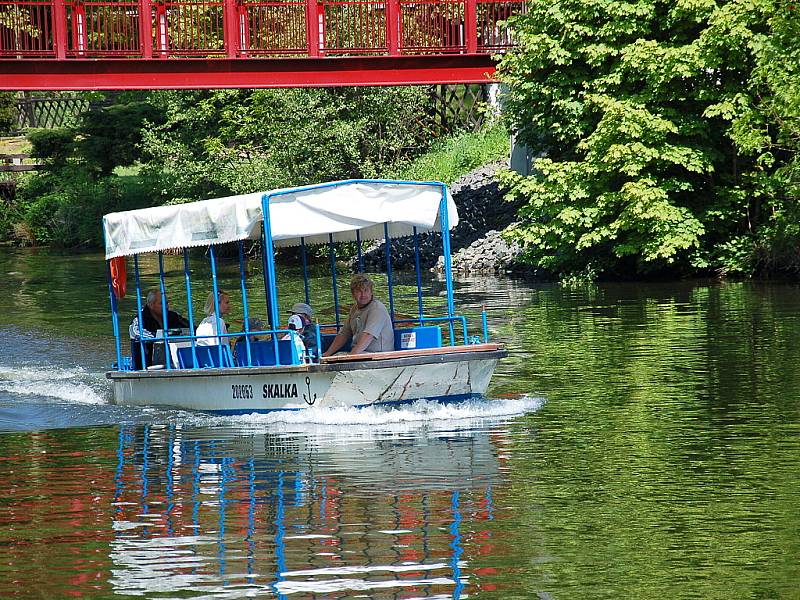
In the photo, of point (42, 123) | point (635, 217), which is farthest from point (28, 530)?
point (42, 123)

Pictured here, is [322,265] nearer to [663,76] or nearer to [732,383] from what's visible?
[663,76]

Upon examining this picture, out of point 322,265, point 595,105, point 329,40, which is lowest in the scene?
point 322,265

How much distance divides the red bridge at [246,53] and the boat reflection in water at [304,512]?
67.1ft

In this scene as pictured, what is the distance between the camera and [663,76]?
3125cm

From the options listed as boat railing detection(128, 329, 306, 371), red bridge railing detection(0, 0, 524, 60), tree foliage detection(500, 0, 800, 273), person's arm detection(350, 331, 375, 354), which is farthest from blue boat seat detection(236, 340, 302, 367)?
red bridge railing detection(0, 0, 524, 60)

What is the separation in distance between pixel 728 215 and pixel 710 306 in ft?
22.9

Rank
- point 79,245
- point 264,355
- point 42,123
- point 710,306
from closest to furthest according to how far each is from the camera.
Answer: point 264,355 → point 710,306 → point 79,245 → point 42,123

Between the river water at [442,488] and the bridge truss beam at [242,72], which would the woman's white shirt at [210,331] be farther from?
the bridge truss beam at [242,72]

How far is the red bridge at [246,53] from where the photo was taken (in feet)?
109

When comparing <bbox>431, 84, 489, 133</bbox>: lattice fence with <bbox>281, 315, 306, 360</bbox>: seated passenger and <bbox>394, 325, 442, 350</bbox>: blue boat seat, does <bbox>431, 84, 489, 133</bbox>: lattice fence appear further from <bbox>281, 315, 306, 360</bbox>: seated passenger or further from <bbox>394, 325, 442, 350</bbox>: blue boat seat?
<bbox>281, 315, 306, 360</bbox>: seated passenger

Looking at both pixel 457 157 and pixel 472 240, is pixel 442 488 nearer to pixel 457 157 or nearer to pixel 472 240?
pixel 472 240

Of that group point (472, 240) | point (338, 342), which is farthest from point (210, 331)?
point (472, 240)

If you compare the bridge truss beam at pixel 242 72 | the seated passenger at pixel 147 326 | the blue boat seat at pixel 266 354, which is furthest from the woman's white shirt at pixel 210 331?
the bridge truss beam at pixel 242 72

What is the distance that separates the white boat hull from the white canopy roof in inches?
61.4
